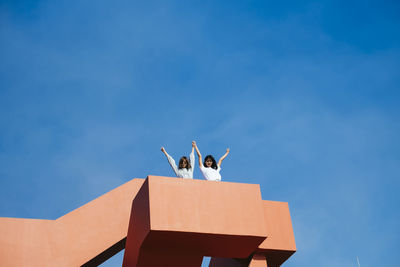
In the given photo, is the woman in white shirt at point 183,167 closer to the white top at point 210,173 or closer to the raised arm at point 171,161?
the raised arm at point 171,161

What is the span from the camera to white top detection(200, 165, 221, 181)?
10.3m

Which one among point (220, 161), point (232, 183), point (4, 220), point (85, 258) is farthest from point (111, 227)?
point (232, 183)

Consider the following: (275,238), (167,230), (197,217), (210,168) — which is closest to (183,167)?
(210,168)

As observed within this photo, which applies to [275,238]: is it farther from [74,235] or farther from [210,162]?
[74,235]

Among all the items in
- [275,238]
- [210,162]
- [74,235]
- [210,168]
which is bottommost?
[275,238]

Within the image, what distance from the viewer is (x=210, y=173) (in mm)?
10391

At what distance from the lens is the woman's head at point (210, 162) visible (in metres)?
10.6

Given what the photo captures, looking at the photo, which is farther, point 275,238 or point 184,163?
point 184,163

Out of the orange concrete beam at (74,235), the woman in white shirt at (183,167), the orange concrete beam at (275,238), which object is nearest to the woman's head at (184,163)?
the woman in white shirt at (183,167)

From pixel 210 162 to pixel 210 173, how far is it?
35cm

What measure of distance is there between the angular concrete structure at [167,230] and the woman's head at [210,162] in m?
1.40

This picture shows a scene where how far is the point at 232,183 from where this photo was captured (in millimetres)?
9320

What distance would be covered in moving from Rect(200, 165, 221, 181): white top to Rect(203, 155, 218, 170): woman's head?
104 mm

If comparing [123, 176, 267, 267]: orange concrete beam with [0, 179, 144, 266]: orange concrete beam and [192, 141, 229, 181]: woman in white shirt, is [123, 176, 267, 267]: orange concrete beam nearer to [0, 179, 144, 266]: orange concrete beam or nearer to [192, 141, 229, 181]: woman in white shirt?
[192, 141, 229, 181]: woman in white shirt
